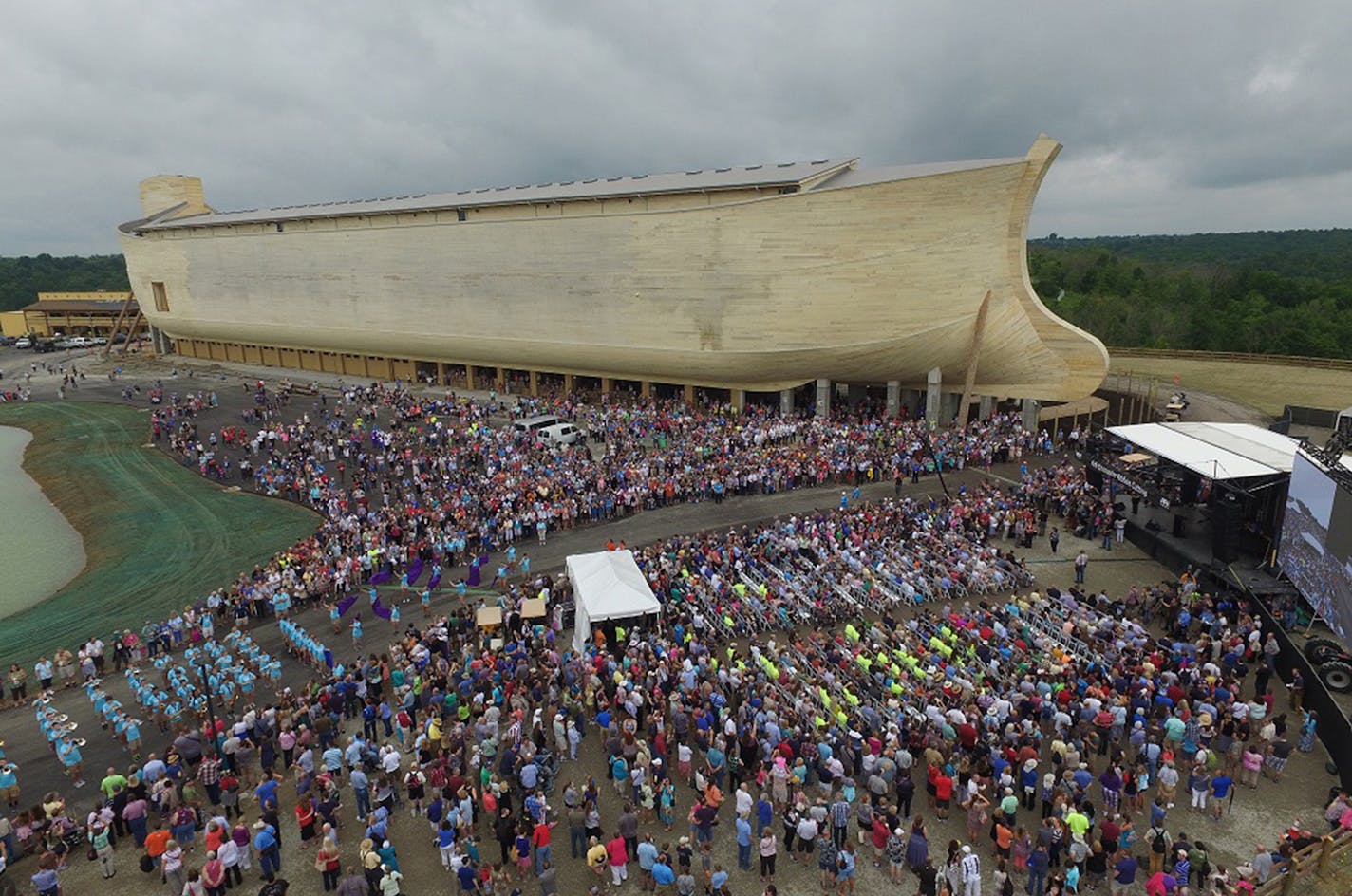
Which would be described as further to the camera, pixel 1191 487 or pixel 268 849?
pixel 1191 487

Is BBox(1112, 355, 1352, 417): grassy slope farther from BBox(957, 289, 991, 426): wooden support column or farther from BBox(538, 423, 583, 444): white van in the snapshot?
BBox(538, 423, 583, 444): white van

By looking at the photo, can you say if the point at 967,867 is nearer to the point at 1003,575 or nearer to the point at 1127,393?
the point at 1003,575

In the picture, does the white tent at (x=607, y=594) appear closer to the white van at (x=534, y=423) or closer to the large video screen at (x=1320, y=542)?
the large video screen at (x=1320, y=542)

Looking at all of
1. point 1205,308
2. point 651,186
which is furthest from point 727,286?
point 1205,308

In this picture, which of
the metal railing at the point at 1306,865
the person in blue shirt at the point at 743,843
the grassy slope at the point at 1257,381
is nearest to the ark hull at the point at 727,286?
the grassy slope at the point at 1257,381

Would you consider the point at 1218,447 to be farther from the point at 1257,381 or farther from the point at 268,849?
the point at 1257,381

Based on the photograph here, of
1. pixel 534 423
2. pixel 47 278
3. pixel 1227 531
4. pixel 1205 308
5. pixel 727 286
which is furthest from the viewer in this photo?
pixel 47 278
